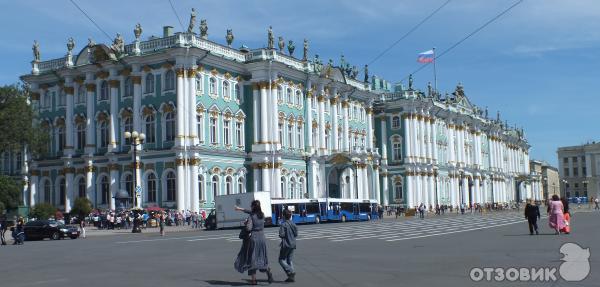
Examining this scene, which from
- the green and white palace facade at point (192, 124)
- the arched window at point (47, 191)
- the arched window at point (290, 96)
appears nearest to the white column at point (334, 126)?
the green and white palace facade at point (192, 124)

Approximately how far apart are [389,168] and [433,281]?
3130 inches

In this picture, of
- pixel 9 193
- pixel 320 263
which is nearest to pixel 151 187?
pixel 9 193

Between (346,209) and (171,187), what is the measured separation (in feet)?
51.1

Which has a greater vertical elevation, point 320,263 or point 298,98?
point 298,98

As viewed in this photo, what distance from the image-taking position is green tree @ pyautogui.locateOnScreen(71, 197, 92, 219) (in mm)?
61281

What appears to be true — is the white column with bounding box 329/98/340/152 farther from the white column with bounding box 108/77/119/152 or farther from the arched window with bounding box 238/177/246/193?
the white column with bounding box 108/77/119/152

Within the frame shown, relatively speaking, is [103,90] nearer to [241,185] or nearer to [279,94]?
[241,185]

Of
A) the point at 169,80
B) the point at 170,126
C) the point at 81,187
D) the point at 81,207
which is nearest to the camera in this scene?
the point at 170,126

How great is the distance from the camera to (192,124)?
59312 millimetres

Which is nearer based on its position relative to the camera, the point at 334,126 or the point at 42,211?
the point at 42,211

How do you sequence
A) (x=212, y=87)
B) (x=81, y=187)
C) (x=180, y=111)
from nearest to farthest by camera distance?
1. (x=180, y=111)
2. (x=212, y=87)
3. (x=81, y=187)

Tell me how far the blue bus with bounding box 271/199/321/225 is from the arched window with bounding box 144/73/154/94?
1576 centimetres

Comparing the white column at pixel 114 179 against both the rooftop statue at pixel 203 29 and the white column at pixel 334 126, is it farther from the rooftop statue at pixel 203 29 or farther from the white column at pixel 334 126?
the white column at pixel 334 126

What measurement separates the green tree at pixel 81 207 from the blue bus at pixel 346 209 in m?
19.9
